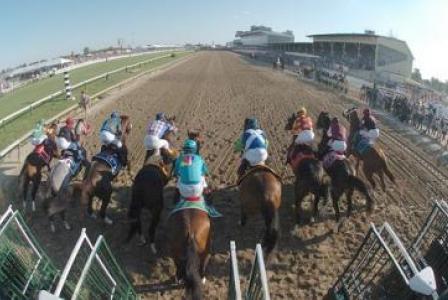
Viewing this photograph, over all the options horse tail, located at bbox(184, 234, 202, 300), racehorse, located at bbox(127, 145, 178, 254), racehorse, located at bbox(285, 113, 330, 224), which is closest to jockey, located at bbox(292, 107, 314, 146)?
racehorse, located at bbox(285, 113, 330, 224)

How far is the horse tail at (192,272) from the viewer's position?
5.09 m

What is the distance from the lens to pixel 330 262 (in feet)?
22.2

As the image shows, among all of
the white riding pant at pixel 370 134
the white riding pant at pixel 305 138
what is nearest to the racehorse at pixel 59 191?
the white riding pant at pixel 305 138

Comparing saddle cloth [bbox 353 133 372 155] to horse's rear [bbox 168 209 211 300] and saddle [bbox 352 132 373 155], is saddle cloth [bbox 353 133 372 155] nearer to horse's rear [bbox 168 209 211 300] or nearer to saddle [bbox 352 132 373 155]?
saddle [bbox 352 132 373 155]

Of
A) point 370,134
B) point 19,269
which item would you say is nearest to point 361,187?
point 370,134

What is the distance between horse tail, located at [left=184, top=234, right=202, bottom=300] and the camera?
509cm

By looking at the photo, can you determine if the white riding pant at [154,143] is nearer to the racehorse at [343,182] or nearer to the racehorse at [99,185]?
the racehorse at [99,185]

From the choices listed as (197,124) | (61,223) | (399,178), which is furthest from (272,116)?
(61,223)

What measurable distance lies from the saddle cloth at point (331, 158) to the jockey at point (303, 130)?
0.51 metres

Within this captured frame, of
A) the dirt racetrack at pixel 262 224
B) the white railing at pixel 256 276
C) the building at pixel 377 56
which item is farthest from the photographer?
the building at pixel 377 56

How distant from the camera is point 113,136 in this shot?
28.5 feet

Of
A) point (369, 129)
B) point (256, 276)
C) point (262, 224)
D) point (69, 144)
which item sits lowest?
point (262, 224)

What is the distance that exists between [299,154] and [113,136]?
3.50 m

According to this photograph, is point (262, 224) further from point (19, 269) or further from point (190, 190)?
point (19, 269)
